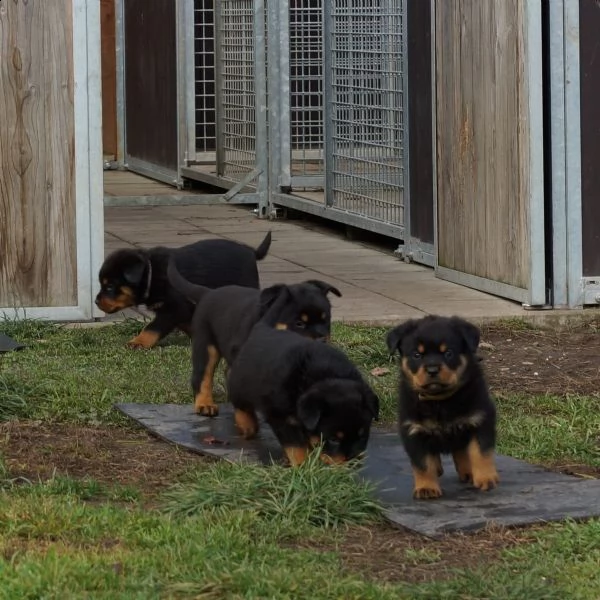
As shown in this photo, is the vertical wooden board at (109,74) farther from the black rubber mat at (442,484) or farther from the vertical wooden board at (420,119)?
the black rubber mat at (442,484)

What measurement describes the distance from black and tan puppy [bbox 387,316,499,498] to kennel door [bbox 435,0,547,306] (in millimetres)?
3761

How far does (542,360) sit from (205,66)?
961 cm

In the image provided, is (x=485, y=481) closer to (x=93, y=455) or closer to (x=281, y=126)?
(x=93, y=455)

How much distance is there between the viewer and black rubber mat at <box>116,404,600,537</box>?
5.07 m

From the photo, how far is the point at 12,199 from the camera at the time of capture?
8758mm

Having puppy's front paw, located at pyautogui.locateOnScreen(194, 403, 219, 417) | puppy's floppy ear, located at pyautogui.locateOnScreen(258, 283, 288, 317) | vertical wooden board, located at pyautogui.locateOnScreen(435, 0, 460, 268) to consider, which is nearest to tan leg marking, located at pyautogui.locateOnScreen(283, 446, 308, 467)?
puppy's floppy ear, located at pyautogui.locateOnScreen(258, 283, 288, 317)

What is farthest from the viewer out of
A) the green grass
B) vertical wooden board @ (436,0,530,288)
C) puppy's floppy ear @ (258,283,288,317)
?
vertical wooden board @ (436,0,530,288)

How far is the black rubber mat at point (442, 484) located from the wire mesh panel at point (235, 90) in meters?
8.74

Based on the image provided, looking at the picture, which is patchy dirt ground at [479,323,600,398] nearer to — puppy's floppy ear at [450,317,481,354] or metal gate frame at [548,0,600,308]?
metal gate frame at [548,0,600,308]

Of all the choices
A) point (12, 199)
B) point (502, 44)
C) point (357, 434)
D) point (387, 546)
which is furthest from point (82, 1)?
point (387, 546)

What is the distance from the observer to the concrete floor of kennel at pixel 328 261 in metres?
9.23

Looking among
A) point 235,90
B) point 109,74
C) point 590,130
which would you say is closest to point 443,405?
point 590,130

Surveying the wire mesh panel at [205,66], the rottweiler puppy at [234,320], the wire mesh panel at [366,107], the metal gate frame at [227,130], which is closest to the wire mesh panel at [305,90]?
the metal gate frame at [227,130]

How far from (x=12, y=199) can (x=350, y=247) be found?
13.7 feet
